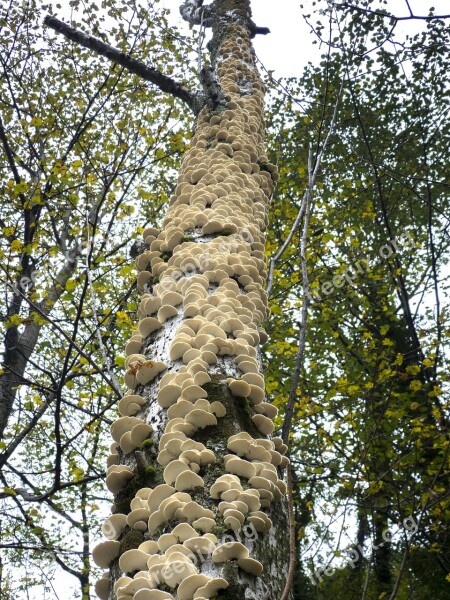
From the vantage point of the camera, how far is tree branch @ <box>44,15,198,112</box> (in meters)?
4.64

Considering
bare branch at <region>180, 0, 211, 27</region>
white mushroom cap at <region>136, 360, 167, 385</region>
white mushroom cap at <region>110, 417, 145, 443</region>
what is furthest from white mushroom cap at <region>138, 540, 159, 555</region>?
bare branch at <region>180, 0, 211, 27</region>

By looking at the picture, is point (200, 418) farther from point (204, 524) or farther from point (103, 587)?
point (103, 587)

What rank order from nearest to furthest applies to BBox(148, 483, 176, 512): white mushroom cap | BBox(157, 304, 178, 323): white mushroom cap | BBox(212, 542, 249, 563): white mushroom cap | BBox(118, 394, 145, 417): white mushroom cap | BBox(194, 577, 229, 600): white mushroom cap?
BBox(194, 577, 229, 600): white mushroom cap → BBox(212, 542, 249, 563): white mushroom cap → BBox(148, 483, 176, 512): white mushroom cap → BBox(118, 394, 145, 417): white mushroom cap → BBox(157, 304, 178, 323): white mushroom cap

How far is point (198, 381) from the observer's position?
6.19 ft

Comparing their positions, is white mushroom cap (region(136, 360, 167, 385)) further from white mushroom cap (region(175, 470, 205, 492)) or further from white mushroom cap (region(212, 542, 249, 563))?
white mushroom cap (region(212, 542, 249, 563))

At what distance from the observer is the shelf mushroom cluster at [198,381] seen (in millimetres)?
1380

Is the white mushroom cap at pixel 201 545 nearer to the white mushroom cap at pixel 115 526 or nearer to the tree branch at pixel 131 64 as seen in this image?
the white mushroom cap at pixel 115 526

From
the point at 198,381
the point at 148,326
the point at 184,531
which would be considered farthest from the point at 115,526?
the point at 148,326

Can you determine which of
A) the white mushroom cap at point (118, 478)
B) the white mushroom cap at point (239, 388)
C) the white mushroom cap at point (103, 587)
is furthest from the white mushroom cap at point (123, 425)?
the white mushroom cap at point (103, 587)

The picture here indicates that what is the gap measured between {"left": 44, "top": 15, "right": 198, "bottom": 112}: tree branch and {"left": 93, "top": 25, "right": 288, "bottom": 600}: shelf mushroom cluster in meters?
1.22

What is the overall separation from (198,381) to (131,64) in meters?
3.75

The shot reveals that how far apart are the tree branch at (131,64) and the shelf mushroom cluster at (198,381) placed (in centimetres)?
122

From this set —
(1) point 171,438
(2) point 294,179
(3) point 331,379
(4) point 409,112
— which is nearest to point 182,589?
(1) point 171,438

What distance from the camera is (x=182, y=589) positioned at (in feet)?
4.13
